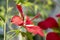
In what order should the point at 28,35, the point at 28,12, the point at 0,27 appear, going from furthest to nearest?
the point at 28,12, the point at 0,27, the point at 28,35

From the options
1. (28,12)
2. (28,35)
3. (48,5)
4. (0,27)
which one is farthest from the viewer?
(48,5)

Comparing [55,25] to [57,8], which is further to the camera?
[57,8]

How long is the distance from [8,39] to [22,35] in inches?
2.0

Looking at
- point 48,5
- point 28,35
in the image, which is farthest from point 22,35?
point 48,5

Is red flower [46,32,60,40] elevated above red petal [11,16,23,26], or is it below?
below

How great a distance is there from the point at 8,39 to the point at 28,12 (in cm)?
50

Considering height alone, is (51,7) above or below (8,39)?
above

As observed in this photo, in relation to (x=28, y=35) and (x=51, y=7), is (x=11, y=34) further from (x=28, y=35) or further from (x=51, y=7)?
(x=51, y=7)

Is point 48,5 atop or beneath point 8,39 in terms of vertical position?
atop

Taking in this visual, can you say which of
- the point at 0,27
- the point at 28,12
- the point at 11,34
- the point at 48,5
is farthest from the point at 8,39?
the point at 48,5

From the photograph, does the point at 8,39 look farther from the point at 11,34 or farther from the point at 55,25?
the point at 55,25

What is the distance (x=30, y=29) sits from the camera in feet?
1.95

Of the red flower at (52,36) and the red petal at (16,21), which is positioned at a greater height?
the red petal at (16,21)

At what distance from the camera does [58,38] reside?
623 millimetres
